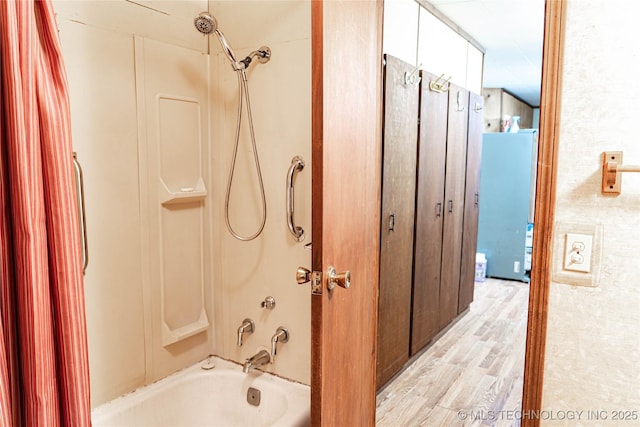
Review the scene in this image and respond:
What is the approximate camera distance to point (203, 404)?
2.08 meters

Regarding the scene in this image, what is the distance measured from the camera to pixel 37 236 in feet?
3.47

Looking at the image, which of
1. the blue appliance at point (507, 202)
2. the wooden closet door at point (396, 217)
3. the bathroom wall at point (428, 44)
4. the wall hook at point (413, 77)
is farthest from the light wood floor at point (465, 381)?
the bathroom wall at point (428, 44)

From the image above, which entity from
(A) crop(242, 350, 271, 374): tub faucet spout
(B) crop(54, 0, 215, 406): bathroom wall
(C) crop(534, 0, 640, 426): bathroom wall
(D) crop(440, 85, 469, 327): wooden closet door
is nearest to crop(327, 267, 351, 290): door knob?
(C) crop(534, 0, 640, 426): bathroom wall

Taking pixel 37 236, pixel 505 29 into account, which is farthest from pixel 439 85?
pixel 37 236

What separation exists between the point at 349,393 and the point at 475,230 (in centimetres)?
293

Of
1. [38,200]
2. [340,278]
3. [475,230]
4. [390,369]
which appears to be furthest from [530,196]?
[38,200]

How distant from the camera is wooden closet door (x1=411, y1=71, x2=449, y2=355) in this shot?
3.01 m

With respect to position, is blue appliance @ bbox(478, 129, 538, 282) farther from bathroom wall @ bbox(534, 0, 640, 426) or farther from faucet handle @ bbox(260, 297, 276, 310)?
bathroom wall @ bbox(534, 0, 640, 426)

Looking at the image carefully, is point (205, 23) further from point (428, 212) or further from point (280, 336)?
point (428, 212)

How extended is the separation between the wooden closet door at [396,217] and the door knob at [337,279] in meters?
1.20

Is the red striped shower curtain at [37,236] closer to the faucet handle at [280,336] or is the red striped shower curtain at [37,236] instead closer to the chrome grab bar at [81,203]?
the chrome grab bar at [81,203]

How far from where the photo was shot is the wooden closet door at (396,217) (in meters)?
2.58

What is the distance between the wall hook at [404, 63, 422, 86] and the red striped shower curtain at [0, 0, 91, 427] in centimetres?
202

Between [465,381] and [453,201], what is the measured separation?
137cm
